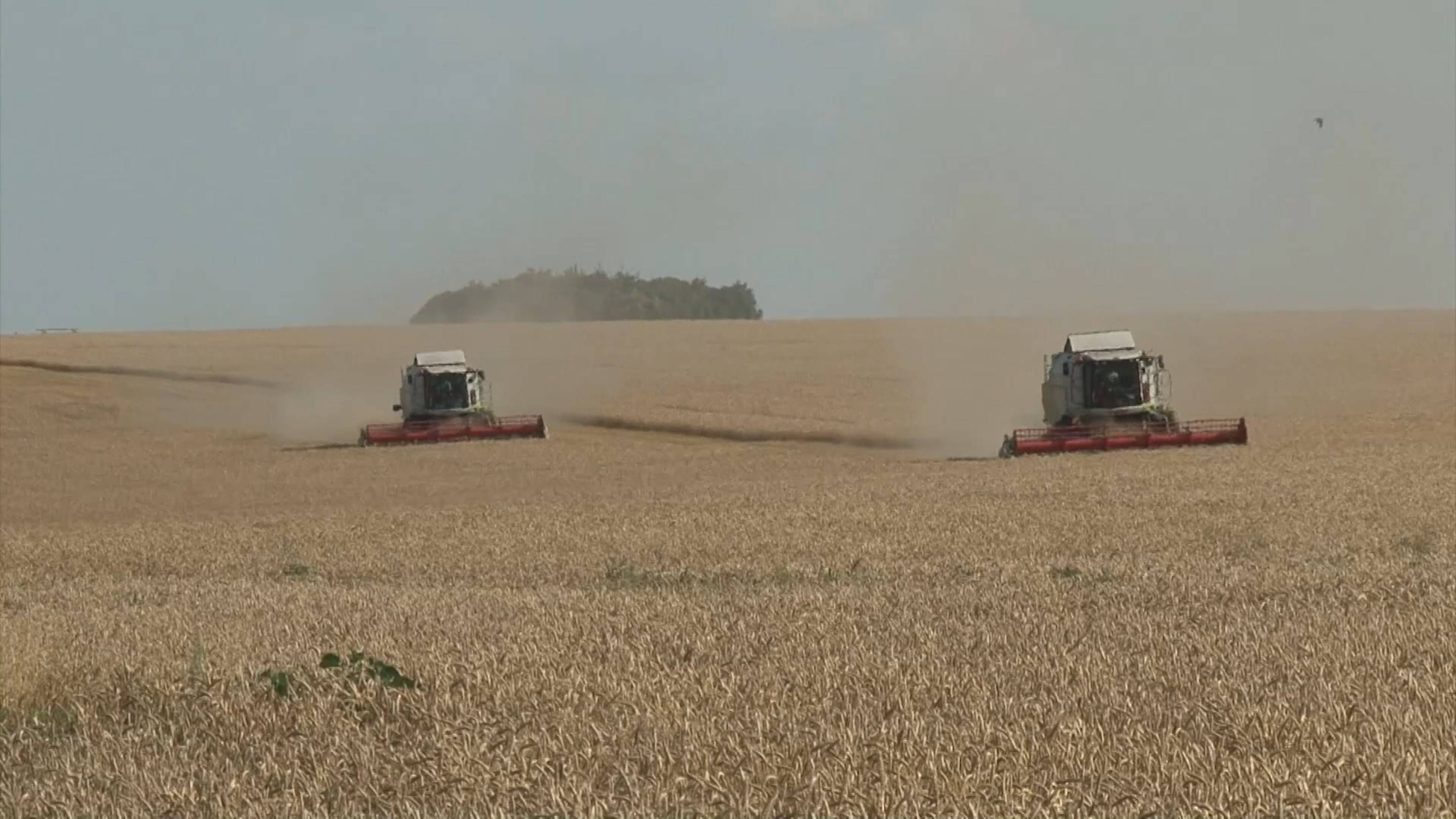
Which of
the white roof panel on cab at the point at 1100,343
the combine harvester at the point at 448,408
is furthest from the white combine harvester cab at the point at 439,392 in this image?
the white roof panel on cab at the point at 1100,343

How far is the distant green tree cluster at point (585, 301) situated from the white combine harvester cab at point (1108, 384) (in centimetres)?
4592

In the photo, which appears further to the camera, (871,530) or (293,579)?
(871,530)

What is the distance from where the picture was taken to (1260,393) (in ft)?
151

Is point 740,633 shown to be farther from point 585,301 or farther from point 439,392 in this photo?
point 585,301

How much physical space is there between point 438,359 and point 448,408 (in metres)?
1.21

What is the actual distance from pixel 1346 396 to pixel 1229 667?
39534 millimetres

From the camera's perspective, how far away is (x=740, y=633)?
30.1 ft

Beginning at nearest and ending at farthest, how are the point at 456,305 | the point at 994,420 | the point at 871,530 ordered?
the point at 871,530 < the point at 994,420 < the point at 456,305

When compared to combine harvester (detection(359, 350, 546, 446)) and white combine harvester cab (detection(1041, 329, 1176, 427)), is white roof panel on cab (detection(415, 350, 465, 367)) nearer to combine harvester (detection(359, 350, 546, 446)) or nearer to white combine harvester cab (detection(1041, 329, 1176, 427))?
combine harvester (detection(359, 350, 546, 446))

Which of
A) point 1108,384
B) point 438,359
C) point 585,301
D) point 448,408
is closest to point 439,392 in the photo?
point 448,408

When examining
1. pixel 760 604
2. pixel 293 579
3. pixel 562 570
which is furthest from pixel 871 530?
pixel 760 604

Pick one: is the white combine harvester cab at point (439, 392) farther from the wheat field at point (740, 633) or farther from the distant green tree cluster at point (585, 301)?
Answer: the distant green tree cluster at point (585, 301)

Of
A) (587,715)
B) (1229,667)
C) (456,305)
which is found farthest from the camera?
(456,305)

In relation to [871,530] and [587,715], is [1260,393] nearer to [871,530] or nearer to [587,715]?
[871,530]
